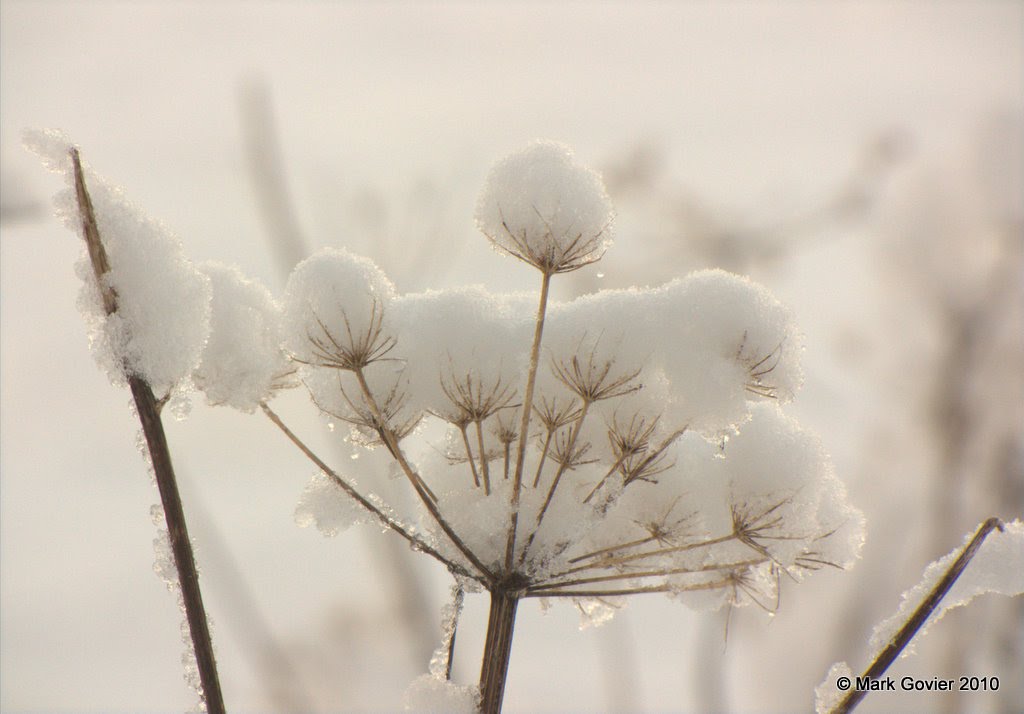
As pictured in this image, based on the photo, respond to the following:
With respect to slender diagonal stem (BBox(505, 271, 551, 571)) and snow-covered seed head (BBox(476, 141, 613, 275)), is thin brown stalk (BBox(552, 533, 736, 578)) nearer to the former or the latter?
slender diagonal stem (BBox(505, 271, 551, 571))

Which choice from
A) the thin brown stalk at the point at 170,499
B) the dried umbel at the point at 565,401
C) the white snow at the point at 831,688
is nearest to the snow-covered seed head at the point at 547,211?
the dried umbel at the point at 565,401

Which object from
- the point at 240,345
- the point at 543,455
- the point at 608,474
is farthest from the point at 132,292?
the point at 608,474

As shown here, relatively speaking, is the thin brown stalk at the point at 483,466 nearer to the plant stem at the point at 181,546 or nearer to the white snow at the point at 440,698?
the white snow at the point at 440,698

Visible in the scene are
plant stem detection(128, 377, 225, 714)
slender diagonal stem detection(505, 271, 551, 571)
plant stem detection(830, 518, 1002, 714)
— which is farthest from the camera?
slender diagonal stem detection(505, 271, 551, 571)

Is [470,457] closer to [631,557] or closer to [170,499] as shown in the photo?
[631,557]

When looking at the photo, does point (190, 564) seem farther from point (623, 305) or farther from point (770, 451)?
point (770, 451)

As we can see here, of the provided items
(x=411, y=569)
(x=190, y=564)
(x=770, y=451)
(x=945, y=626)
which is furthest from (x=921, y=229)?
(x=190, y=564)

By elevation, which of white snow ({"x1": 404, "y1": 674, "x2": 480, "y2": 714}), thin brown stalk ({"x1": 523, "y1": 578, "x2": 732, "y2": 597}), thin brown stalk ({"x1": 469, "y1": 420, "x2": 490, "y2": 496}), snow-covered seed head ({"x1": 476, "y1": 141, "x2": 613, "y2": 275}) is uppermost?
snow-covered seed head ({"x1": 476, "y1": 141, "x2": 613, "y2": 275})

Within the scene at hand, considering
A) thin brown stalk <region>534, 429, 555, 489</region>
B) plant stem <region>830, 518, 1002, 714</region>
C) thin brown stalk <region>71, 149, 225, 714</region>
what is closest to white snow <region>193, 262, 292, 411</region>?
thin brown stalk <region>71, 149, 225, 714</region>
